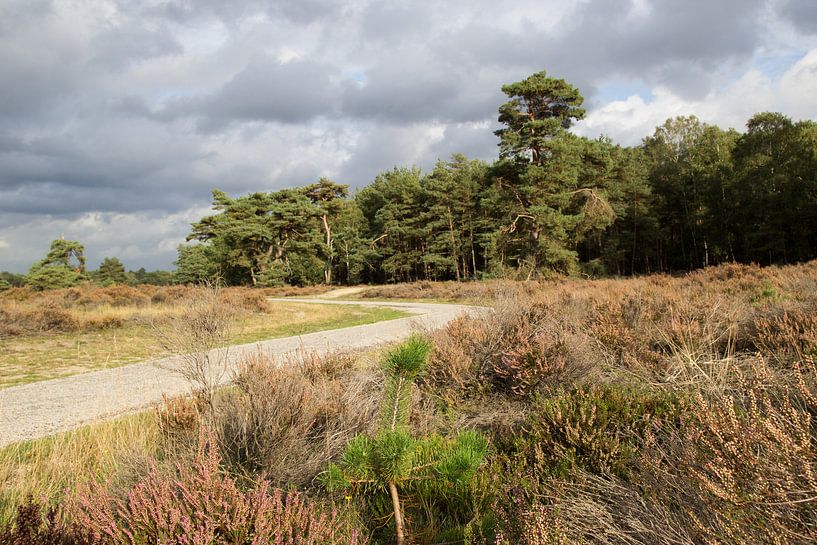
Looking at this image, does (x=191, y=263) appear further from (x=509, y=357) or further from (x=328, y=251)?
(x=509, y=357)

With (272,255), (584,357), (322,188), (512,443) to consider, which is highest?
(322,188)

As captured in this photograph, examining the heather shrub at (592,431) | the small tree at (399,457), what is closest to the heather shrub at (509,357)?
the heather shrub at (592,431)

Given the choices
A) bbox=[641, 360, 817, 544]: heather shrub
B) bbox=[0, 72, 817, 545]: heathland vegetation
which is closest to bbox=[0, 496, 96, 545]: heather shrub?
bbox=[0, 72, 817, 545]: heathland vegetation

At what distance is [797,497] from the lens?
1.76 metres

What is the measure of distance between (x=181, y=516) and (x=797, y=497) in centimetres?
254

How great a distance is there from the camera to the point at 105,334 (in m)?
14.1

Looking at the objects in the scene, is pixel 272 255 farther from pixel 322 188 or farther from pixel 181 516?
pixel 181 516

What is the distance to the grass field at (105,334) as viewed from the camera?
9.34 meters

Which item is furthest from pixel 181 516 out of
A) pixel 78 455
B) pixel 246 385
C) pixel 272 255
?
pixel 272 255

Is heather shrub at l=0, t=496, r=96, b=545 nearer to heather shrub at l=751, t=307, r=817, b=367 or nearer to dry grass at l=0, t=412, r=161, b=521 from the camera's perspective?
dry grass at l=0, t=412, r=161, b=521

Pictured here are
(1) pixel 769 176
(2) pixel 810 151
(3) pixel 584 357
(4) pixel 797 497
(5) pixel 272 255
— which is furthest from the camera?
(5) pixel 272 255

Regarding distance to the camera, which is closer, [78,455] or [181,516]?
[181,516]

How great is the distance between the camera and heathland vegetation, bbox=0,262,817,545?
1.93m

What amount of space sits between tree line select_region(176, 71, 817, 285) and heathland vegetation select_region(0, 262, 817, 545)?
74.2 ft
